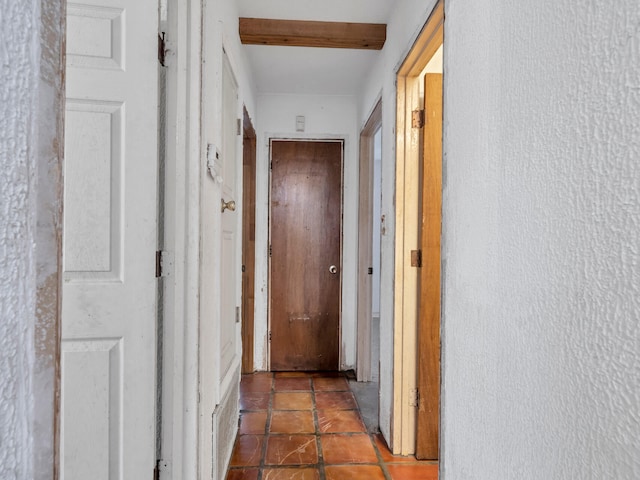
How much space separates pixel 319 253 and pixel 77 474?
2701mm

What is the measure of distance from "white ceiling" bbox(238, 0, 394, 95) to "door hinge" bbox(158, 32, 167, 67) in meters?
1.22

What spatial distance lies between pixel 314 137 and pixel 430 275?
205cm

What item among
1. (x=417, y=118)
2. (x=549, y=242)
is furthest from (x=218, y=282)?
(x=549, y=242)

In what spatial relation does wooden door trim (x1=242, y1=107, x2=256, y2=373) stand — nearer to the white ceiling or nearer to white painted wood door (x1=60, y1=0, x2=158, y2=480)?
the white ceiling

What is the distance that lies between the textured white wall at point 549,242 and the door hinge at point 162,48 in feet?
3.15

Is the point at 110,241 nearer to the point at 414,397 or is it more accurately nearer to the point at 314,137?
the point at 414,397

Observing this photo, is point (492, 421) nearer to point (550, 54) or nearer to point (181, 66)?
point (550, 54)

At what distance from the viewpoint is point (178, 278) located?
136cm

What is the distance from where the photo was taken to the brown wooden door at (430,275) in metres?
2.17

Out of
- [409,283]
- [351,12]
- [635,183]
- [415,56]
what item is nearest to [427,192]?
[409,283]

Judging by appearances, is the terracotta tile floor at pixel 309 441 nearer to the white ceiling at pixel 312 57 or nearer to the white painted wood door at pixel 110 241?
the white painted wood door at pixel 110 241

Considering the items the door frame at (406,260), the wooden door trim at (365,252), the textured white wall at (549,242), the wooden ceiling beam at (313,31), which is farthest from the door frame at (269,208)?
the textured white wall at (549,242)

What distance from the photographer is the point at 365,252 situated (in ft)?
11.7

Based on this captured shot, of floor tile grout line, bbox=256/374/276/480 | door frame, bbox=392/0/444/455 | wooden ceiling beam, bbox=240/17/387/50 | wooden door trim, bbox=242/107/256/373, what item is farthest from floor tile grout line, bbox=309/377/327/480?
wooden ceiling beam, bbox=240/17/387/50
